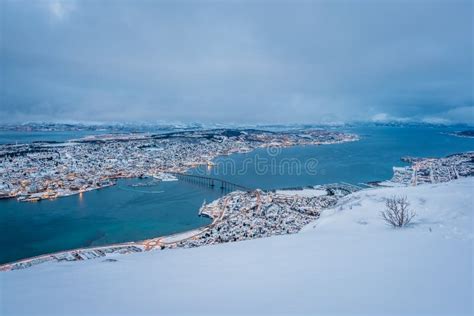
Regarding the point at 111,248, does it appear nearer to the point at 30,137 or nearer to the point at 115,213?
the point at 115,213

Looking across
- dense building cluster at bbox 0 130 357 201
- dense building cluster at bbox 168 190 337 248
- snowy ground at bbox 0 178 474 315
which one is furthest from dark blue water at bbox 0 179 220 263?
snowy ground at bbox 0 178 474 315

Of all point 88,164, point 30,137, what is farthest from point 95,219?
point 30,137

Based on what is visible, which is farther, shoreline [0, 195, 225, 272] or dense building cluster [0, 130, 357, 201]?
dense building cluster [0, 130, 357, 201]

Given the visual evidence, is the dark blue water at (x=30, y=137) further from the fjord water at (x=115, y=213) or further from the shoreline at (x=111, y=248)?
the shoreline at (x=111, y=248)

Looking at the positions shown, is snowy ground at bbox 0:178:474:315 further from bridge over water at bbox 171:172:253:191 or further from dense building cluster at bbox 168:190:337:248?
bridge over water at bbox 171:172:253:191

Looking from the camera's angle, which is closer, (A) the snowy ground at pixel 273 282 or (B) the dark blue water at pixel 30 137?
(A) the snowy ground at pixel 273 282

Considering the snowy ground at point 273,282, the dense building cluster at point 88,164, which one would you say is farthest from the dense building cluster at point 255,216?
the dense building cluster at point 88,164

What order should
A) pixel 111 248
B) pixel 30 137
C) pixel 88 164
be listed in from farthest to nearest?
pixel 30 137 < pixel 88 164 < pixel 111 248
